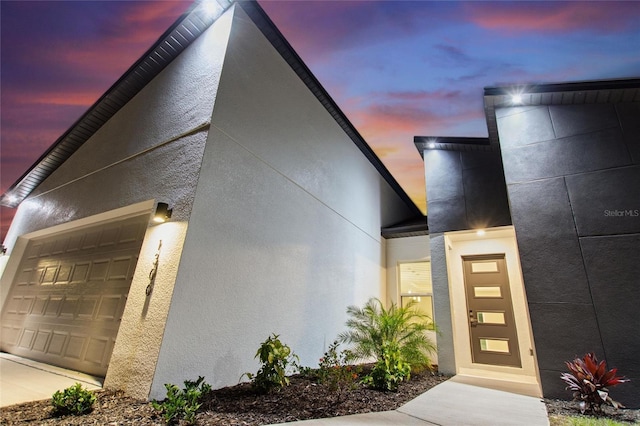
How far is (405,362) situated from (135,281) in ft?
15.3

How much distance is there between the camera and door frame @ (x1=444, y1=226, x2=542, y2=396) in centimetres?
551

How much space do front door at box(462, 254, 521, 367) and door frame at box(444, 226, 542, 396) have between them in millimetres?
99

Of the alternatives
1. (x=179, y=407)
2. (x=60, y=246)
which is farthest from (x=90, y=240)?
(x=179, y=407)

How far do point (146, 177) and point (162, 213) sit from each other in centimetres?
127

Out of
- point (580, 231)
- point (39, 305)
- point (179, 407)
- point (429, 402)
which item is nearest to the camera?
point (179, 407)

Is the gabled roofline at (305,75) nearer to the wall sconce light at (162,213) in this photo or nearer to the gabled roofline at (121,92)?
the gabled roofline at (121,92)

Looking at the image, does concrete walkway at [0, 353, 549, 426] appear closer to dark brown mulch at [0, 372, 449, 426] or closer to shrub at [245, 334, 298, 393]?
dark brown mulch at [0, 372, 449, 426]

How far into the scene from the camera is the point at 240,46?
15.5 feet

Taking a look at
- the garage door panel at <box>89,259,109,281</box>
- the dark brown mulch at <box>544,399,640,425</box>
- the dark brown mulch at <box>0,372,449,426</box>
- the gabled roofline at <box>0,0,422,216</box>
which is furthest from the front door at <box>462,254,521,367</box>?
the garage door panel at <box>89,259,109,281</box>

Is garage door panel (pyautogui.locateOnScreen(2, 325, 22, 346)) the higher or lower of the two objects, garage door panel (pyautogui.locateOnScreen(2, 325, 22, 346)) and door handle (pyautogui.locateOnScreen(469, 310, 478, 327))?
the lower

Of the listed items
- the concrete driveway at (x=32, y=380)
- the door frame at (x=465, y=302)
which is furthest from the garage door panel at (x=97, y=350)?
the door frame at (x=465, y=302)

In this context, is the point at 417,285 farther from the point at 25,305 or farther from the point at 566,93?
the point at 25,305

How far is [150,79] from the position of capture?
593cm

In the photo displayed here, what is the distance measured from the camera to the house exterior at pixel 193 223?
11.3 feet
